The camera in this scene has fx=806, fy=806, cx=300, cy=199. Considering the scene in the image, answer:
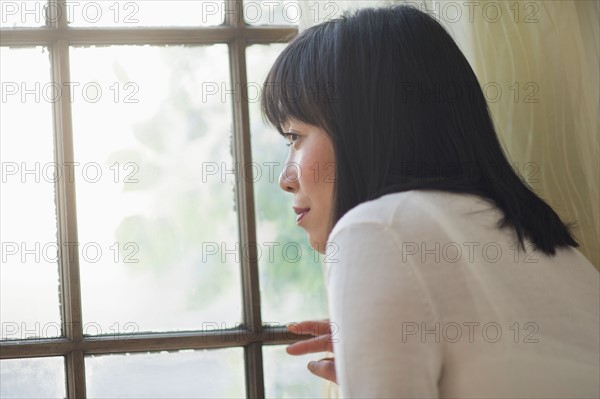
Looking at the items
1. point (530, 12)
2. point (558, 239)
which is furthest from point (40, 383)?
point (530, 12)

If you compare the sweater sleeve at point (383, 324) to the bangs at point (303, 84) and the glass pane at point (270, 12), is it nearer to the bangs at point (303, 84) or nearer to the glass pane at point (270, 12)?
the bangs at point (303, 84)

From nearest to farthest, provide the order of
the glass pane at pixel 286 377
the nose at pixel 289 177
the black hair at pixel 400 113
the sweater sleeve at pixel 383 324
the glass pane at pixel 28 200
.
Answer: the sweater sleeve at pixel 383 324, the black hair at pixel 400 113, the nose at pixel 289 177, the glass pane at pixel 28 200, the glass pane at pixel 286 377

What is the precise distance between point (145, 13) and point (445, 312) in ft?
3.69

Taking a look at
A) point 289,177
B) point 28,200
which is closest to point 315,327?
point 289,177

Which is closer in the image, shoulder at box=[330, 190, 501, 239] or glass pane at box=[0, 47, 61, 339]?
shoulder at box=[330, 190, 501, 239]

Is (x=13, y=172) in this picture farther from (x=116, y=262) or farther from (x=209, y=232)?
(x=209, y=232)

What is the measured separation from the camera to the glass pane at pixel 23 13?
5.32 feet

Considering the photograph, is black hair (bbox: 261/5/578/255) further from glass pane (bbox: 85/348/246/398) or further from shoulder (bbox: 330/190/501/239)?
glass pane (bbox: 85/348/246/398)

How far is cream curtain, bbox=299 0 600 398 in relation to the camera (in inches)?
58.0

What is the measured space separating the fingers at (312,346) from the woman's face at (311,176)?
0.14 meters

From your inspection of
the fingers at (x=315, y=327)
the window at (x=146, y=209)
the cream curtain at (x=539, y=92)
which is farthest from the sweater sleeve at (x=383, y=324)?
the window at (x=146, y=209)

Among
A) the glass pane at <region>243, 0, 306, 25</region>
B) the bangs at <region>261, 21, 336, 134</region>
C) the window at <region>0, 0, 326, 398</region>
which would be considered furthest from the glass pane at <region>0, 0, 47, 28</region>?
the bangs at <region>261, 21, 336, 134</region>

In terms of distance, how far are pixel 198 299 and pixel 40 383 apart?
0.35 meters

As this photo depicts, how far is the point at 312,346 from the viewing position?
1.17m
